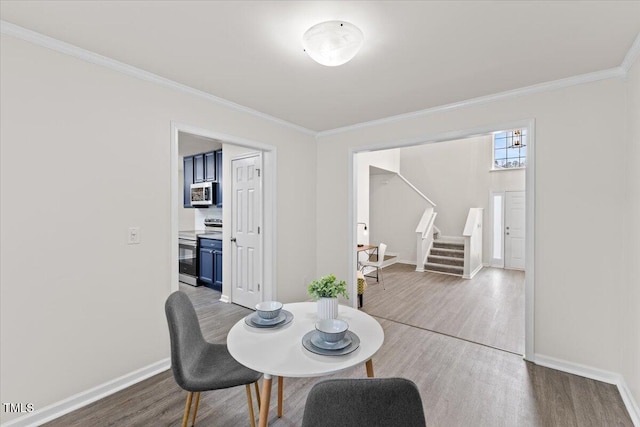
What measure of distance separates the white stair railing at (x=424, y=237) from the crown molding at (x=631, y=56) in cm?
463

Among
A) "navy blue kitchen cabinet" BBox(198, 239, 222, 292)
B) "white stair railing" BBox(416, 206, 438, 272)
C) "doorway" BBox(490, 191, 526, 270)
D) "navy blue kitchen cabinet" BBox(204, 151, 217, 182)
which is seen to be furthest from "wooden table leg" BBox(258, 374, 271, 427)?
"doorway" BBox(490, 191, 526, 270)

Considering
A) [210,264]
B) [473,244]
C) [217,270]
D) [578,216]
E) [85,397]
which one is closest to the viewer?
[85,397]

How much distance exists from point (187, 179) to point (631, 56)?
597cm

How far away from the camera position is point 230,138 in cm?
301

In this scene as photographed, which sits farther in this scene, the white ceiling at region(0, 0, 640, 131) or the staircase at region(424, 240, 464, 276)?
the staircase at region(424, 240, 464, 276)

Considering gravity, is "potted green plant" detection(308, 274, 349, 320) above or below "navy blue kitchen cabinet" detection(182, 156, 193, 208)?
below

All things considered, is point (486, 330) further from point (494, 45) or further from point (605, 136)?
point (494, 45)

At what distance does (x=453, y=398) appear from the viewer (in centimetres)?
209

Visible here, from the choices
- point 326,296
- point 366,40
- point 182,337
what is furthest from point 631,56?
point 182,337

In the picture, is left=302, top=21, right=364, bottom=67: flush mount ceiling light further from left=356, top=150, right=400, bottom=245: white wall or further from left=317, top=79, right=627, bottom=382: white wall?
left=356, top=150, right=400, bottom=245: white wall

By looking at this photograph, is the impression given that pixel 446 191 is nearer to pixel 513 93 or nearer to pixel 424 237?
pixel 424 237

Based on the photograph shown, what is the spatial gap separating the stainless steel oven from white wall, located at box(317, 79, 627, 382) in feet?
15.6

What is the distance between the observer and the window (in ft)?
23.5

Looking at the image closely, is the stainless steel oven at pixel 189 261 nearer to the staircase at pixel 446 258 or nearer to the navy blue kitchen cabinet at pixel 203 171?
the navy blue kitchen cabinet at pixel 203 171
